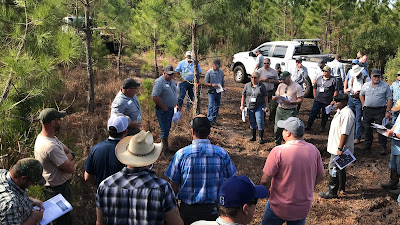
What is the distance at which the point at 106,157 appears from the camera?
9.86ft

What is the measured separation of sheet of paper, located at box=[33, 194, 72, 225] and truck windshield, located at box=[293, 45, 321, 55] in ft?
30.9

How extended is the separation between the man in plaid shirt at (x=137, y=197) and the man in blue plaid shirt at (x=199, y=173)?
552mm

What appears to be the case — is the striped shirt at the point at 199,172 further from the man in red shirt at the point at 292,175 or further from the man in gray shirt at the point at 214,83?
the man in gray shirt at the point at 214,83

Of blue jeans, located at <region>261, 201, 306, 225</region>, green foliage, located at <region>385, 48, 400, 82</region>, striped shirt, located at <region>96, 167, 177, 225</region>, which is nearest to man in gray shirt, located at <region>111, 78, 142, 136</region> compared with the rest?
blue jeans, located at <region>261, 201, 306, 225</region>

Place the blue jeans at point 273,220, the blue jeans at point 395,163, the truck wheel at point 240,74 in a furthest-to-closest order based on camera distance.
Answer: the truck wheel at point 240,74
the blue jeans at point 395,163
the blue jeans at point 273,220

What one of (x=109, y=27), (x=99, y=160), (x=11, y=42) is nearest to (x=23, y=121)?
(x=11, y=42)

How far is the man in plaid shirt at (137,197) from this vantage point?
2.21 metres

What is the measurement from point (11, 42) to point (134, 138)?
2.59 meters

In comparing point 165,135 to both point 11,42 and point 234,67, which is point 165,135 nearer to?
point 11,42

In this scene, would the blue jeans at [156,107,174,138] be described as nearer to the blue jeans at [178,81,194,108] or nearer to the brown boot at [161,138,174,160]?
the brown boot at [161,138,174,160]

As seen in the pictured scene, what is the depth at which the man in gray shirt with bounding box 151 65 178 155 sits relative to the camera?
5660mm

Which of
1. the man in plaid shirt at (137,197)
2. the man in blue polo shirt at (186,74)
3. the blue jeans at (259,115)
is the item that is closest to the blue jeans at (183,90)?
the man in blue polo shirt at (186,74)

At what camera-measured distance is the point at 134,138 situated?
245 cm

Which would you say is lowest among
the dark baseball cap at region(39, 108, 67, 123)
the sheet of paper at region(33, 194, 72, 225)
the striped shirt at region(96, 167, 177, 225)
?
the sheet of paper at region(33, 194, 72, 225)
